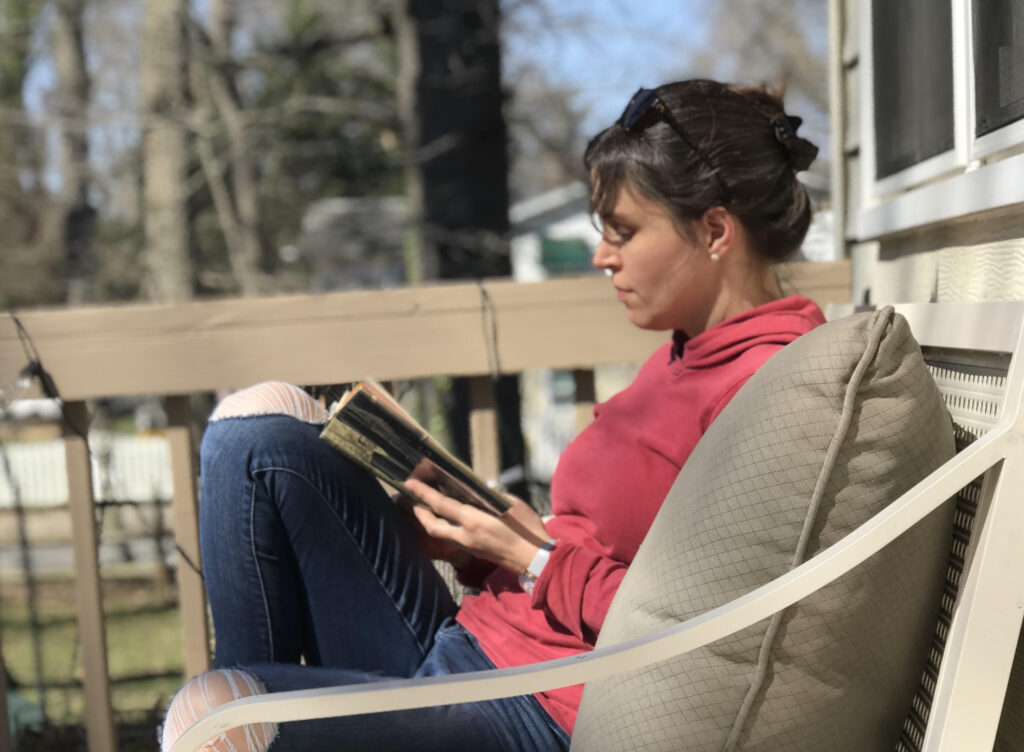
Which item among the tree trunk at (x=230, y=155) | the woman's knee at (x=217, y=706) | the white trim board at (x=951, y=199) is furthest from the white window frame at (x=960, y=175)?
the tree trunk at (x=230, y=155)

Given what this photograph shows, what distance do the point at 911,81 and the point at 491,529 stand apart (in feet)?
3.82

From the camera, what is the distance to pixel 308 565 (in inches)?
68.3

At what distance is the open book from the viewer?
5.31ft

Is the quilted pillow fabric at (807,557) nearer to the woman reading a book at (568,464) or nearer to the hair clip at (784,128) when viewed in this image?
the woman reading a book at (568,464)

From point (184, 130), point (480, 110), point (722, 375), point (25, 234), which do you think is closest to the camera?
point (722, 375)

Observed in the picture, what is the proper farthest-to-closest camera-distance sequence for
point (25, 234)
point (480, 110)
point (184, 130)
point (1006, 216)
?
point (25, 234) < point (184, 130) < point (480, 110) < point (1006, 216)

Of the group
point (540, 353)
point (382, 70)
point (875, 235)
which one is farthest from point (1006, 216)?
point (382, 70)

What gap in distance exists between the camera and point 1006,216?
4.87ft

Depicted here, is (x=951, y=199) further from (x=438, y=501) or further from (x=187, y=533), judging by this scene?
(x=187, y=533)

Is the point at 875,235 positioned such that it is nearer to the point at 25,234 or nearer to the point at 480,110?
the point at 480,110

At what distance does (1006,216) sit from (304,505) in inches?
43.9

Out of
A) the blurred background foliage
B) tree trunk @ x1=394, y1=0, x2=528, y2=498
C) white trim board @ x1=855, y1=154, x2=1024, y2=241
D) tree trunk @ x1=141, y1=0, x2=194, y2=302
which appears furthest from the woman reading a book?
tree trunk @ x1=141, y1=0, x2=194, y2=302

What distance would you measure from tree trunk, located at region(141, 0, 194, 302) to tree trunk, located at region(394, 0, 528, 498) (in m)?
2.51

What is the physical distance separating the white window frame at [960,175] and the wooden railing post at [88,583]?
1618mm
